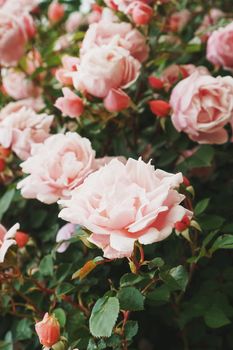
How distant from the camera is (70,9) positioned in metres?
1.38

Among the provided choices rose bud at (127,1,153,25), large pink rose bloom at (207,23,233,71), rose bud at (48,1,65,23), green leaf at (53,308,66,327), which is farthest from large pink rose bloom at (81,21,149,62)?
green leaf at (53,308,66,327)

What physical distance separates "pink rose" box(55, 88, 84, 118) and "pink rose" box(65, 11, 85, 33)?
20.6 inches

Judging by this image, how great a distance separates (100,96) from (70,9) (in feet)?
1.95

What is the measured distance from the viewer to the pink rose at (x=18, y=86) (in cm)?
116

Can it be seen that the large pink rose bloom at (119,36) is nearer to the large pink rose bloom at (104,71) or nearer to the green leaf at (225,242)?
the large pink rose bloom at (104,71)

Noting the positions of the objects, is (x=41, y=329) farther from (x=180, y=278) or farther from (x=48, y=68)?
(x=48, y=68)

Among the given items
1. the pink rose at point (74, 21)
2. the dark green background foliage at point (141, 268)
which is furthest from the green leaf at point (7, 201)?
the pink rose at point (74, 21)

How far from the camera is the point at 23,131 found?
0.90 m

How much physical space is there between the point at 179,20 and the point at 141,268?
0.67 metres

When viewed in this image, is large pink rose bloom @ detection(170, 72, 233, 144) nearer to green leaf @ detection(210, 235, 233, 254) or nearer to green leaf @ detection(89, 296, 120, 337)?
green leaf @ detection(210, 235, 233, 254)

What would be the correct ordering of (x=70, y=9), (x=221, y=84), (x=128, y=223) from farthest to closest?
(x=70, y=9) → (x=221, y=84) → (x=128, y=223)

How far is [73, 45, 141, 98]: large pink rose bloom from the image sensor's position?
33.3 inches

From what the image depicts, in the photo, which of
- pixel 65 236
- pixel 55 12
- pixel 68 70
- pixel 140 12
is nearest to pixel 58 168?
pixel 65 236

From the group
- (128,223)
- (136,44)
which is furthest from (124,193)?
(136,44)
